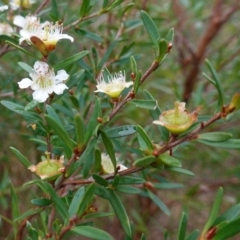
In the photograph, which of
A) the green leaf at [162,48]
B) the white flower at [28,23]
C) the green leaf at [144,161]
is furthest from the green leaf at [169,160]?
the white flower at [28,23]

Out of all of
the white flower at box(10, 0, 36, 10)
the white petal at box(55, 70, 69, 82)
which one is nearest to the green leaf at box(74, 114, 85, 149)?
the white petal at box(55, 70, 69, 82)

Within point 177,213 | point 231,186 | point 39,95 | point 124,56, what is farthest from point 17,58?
point 177,213

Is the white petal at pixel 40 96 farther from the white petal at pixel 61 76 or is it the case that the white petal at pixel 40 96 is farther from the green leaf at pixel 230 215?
the green leaf at pixel 230 215

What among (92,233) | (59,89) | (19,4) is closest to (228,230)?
(92,233)

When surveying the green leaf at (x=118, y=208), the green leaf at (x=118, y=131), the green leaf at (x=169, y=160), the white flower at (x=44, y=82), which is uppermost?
the white flower at (x=44, y=82)

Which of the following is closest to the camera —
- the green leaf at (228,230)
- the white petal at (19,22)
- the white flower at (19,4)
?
the green leaf at (228,230)

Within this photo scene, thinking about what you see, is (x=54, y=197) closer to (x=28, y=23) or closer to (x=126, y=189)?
(x=126, y=189)

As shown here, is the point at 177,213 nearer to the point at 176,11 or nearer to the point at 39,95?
the point at 176,11

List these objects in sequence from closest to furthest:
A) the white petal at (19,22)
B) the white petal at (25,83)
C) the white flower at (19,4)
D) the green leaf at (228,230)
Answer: the green leaf at (228,230) → the white petal at (25,83) → the white petal at (19,22) → the white flower at (19,4)
